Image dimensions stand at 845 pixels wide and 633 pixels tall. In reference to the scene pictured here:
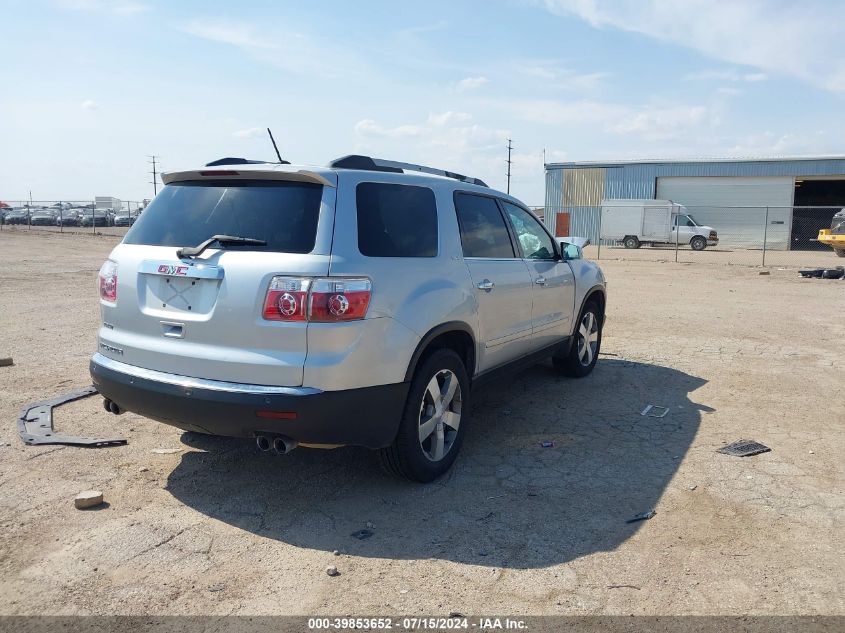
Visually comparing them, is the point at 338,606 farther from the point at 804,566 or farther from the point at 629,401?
the point at 629,401

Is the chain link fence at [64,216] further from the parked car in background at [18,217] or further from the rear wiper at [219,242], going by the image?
the rear wiper at [219,242]

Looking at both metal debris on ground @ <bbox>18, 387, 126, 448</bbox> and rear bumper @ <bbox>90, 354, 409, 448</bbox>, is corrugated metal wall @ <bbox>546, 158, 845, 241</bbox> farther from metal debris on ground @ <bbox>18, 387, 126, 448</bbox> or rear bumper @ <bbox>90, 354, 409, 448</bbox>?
rear bumper @ <bbox>90, 354, 409, 448</bbox>

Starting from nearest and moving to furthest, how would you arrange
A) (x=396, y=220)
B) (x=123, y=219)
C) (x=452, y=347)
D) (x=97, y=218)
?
(x=396, y=220) → (x=452, y=347) → (x=97, y=218) → (x=123, y=219)

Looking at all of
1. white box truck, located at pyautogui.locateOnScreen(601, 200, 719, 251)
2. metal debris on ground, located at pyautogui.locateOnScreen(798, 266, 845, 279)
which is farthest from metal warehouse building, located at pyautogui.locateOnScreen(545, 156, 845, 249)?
metal debris on ground, located at pyautogui.locateOnScreen(798, 266, 845, 279)

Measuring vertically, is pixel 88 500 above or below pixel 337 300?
below

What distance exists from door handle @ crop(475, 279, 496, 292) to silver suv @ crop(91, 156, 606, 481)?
29 mm

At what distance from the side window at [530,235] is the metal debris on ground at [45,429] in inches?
132

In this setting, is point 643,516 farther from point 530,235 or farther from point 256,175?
point 256,175

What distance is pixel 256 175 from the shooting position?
389 centimetres

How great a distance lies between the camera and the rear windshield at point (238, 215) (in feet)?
12.2

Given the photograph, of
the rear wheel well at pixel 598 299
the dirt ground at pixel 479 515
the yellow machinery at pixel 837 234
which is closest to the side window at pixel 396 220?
the dirt ground at pixel 479 515

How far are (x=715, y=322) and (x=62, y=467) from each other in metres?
9.26

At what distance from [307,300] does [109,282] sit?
4.88ft

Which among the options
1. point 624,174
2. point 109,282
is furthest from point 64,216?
point 109,282
